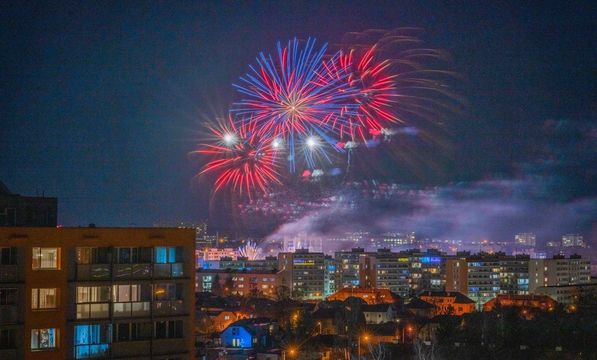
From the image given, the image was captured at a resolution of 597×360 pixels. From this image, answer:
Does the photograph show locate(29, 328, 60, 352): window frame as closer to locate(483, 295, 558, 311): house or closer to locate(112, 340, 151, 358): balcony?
locate(112, 340, 151, 358): balcony

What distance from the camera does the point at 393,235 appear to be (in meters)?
57.4

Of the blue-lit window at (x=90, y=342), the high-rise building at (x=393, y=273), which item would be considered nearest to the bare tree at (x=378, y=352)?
the blue-lit window at (x=90, y=342)

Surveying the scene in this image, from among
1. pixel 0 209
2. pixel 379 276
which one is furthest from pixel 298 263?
pixel 0 209

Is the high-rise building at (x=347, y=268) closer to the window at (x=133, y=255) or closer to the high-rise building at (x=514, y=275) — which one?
the high-rise building at (x=514, y=275)

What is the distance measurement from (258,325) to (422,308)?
857 cm

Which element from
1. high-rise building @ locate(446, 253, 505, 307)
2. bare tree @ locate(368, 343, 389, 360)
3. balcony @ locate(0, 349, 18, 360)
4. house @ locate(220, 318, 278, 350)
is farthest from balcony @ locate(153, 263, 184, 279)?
high-rise building @ locate(446, 253, 505, 307)

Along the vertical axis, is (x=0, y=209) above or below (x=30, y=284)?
above

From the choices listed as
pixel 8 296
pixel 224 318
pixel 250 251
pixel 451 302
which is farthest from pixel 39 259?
pixel 250 251

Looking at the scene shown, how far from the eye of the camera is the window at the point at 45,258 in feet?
19.8

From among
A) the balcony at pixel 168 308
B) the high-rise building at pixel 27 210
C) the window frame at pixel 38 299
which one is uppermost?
the high-rise building at pixel 27 210

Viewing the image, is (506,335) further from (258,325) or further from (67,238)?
(67,238)

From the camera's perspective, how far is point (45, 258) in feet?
19.9

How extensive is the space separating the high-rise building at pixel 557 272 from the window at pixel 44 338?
3112 centimetres

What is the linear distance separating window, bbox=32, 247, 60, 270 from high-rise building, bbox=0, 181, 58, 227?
189 centimetres
